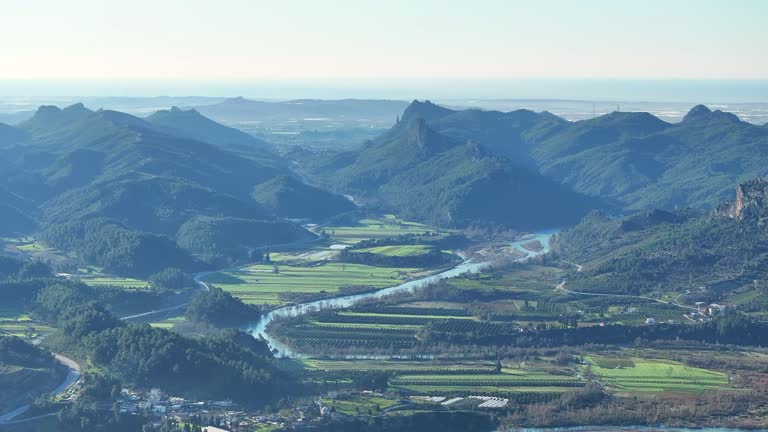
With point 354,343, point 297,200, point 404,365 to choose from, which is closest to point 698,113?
point 297,200

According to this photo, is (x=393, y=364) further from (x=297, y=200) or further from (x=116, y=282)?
(x=297, y=200)

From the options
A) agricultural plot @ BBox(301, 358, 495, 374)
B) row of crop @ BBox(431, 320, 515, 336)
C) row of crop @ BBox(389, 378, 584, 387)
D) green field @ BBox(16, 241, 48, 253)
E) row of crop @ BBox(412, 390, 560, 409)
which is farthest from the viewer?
green field @ BBox(16, 241, 48, 253)

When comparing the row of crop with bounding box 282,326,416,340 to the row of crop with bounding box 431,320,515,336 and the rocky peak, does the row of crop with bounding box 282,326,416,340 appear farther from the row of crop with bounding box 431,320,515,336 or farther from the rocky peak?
the rocky peak

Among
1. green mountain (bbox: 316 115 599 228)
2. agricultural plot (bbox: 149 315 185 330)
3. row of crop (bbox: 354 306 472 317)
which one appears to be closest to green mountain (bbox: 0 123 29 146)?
green mountain (bbox: 316 115 599 228)

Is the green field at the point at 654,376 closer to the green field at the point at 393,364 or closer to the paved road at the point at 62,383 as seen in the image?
the green field at the point at 393,364

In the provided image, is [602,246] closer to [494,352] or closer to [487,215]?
[487,215]

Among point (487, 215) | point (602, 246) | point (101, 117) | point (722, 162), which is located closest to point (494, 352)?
point (602, 246)
